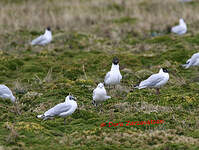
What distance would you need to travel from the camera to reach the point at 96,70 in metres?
19.5

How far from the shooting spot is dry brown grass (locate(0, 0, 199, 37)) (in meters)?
28.0

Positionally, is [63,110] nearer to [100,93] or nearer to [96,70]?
[100,93]

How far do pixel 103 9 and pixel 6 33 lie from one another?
9263 millimetres

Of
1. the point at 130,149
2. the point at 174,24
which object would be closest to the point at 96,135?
the point at 130,149

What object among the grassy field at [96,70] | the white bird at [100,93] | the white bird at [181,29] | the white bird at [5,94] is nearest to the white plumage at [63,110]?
the grassy field at [96,70]

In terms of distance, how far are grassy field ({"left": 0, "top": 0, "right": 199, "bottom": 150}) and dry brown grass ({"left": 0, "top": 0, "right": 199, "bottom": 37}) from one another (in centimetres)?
7

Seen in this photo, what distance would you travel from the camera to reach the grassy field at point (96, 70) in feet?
34.8

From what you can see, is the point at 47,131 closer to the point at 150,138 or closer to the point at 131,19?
the point at 150,138

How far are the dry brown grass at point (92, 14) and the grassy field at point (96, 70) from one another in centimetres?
7

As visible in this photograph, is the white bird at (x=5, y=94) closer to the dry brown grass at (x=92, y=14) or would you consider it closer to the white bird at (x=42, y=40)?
the white bird at (x=42, y=40)

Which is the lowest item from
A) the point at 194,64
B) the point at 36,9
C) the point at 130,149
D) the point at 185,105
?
the point at 130,149

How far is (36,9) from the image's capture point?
32.1m

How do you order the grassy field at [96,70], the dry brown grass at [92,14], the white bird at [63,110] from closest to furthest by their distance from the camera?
the grassy field at [96,70] < the white bird at [63,110] < the dry brown grass at [92,14]

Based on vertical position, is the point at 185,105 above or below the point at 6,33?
below
